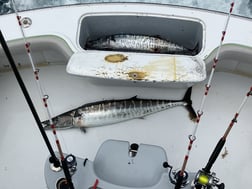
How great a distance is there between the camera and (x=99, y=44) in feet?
8.05

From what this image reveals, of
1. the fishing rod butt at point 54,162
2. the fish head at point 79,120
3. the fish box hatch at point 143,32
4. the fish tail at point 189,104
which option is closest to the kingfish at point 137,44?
the fish box hatch at point 143,32

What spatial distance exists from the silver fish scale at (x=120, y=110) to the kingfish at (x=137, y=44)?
1.33 feet

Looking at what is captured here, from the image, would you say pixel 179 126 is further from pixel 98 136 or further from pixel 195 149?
pixel 98 136

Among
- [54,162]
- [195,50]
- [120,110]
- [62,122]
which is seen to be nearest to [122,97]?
[120,110]

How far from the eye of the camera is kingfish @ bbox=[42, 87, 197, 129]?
92.6 inches

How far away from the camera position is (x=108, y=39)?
246 centimetres

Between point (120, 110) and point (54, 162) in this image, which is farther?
point (120, 110)

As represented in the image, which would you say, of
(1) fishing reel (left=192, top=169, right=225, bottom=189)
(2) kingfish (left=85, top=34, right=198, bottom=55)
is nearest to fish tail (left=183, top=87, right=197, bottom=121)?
(2) kingfish (left=85, top=34, right=198, bottom=55)

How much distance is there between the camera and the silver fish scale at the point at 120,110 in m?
2.36

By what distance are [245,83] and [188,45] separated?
0.57 metres

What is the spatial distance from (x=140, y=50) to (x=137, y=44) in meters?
0.05

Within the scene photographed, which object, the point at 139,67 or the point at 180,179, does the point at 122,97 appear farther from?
the point at 180,179

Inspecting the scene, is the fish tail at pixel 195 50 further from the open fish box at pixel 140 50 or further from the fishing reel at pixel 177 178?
the fishing reel at pixel 177 178

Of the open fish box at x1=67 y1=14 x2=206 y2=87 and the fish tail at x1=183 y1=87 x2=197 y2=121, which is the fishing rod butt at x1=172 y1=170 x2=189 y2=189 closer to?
the open fish box at x1=67 y1=14 x2=206 y2=87
